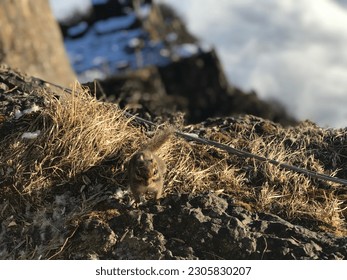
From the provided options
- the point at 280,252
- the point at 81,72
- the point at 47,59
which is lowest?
the point at 81,72

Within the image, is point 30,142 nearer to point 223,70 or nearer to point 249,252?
point 249,252

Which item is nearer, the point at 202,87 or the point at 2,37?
the point at 2,37

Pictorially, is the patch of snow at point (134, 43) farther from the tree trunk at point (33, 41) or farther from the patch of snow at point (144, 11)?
the tree trunk at point (33, 41)

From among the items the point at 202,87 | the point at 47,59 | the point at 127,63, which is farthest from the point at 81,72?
the point at 47,59

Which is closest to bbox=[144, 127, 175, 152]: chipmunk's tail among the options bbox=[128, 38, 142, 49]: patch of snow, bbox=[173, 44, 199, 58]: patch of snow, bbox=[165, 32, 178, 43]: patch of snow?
bbox=[173, 44, 199, 58]: patch of snow

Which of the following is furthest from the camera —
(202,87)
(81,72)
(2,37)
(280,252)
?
(81,72)

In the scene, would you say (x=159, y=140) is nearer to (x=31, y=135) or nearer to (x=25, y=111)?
(x=31, y=135)

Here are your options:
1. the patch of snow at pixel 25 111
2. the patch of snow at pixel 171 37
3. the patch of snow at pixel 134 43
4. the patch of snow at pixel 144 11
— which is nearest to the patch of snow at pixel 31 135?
the patch of snow at pixel 25 111
